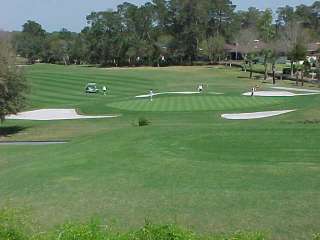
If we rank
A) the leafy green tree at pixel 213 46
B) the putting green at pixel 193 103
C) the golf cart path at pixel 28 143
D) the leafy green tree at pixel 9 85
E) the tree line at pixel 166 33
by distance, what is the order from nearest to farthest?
the golf cart path at pixel 28 143 < the leafy green tree at pixel 9 85 < the putting green at pixel 193 103 < the leafy green tree at pixel 213 46 < the tree line at pixel 166 33

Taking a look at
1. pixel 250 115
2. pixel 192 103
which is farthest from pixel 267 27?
pixel 250 115

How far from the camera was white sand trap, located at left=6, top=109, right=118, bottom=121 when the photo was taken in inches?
2136

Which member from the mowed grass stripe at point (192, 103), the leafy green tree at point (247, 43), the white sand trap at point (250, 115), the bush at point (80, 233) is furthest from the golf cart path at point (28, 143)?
→ the leafy green tree at point (247, 43)

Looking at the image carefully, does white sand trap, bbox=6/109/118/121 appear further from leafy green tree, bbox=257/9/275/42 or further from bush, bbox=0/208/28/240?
leafy green tree, bbox=257/9/275/42

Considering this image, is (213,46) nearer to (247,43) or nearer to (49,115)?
(247,43)

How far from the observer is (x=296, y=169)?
75.6ft

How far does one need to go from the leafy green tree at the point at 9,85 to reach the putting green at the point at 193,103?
509 inches

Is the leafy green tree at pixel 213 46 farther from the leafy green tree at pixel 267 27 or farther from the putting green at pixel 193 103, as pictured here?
the putting green at pixel 193 103

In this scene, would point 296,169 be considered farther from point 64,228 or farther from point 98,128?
point 98,128

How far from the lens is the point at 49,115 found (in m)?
57.4

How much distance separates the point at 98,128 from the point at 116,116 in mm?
6540

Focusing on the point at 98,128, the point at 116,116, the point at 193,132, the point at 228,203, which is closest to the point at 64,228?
the point at 228,203

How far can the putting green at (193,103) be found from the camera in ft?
179

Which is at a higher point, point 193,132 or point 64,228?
point 64,228
